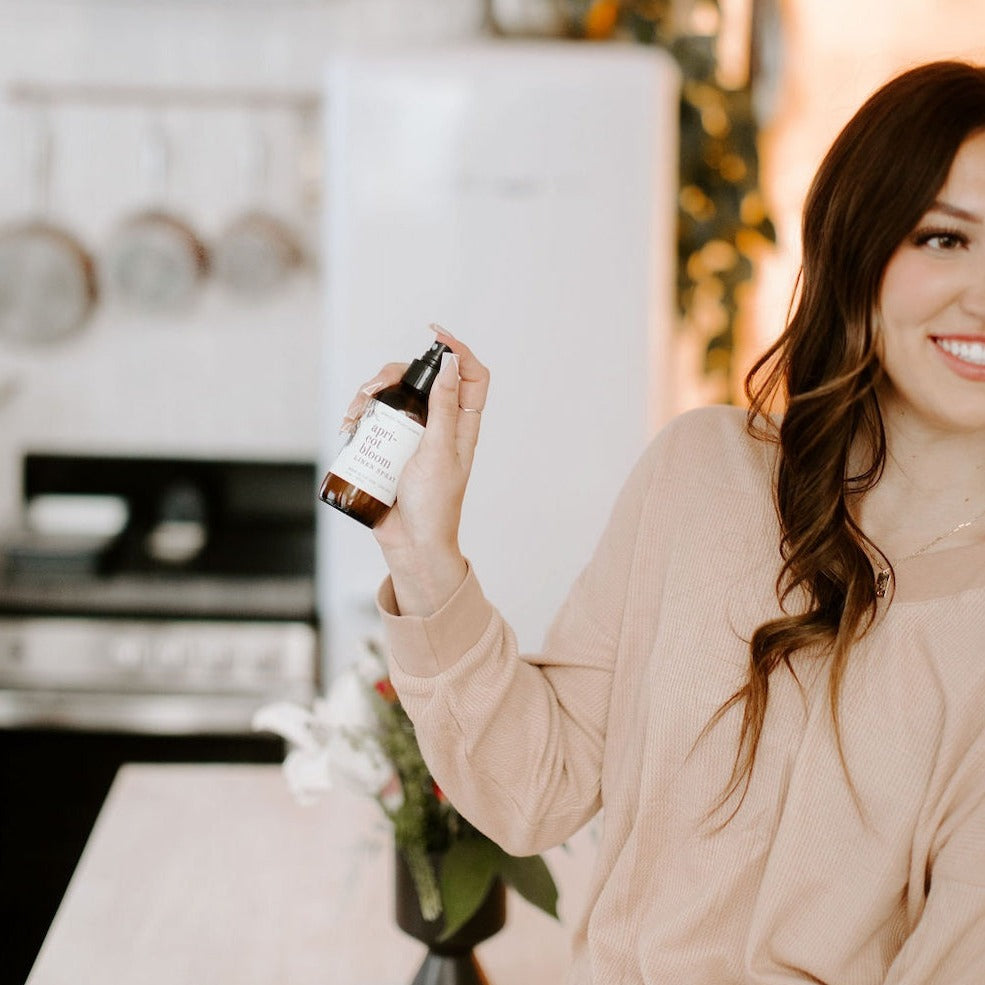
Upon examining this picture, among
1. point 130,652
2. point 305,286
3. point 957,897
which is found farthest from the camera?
point 305,286

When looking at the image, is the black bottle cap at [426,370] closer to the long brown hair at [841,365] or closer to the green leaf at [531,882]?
the long brown hair at [841,365]

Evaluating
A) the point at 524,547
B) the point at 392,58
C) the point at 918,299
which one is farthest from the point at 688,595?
the point at 392,58

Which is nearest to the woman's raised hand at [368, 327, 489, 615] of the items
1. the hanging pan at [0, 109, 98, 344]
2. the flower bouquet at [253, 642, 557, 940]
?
the flower bouquet at [253, 642, 557, 940]

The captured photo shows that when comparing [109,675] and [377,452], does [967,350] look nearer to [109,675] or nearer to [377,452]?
[377,452]

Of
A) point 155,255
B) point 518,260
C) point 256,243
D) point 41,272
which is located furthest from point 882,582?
point 41,272

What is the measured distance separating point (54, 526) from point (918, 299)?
238 centimetres

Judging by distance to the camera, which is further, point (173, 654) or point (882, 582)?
point (173, 654)

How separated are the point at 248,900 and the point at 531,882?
41 cm

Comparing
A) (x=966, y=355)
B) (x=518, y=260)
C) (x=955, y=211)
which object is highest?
(x=955, y=211)

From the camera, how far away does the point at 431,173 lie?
2.42m

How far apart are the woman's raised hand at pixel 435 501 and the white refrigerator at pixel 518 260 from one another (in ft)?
4.50

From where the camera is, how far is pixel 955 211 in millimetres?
1064

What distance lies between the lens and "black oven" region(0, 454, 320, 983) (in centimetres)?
256

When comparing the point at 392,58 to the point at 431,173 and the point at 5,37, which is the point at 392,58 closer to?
the point at 431,173
